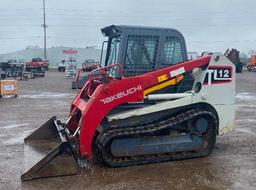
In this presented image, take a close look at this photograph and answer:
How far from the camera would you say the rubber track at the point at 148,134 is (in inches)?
248

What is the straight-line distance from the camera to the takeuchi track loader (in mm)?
6199

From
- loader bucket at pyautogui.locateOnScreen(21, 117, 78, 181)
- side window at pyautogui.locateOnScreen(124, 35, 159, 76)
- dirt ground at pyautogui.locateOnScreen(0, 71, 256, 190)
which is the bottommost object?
dirt ground at pyautogui.locateOnScreen(0, 71, 256, 190)

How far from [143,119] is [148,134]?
33 cm

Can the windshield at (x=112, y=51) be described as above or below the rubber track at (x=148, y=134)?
above

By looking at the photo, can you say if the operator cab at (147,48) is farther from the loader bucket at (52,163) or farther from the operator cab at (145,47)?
the loader bucket at (52,163)

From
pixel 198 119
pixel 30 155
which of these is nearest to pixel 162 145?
pixel 198 119

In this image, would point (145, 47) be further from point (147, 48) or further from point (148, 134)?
point (148, 134)

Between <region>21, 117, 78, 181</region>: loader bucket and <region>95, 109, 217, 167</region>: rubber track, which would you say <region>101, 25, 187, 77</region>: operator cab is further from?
<region>21, 117, 78, 181</region>: loader bucket

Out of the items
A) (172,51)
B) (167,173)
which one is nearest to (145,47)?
(172,51)

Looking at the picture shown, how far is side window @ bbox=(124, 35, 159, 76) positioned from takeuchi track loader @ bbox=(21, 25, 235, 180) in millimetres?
234

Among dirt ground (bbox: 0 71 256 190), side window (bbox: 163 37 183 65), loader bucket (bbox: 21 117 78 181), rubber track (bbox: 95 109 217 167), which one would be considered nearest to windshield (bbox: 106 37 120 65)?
side window (bbox: 163 37 183 65)

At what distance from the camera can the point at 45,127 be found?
303 inches

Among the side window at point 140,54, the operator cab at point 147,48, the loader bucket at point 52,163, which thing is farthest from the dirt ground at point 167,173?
the side window at point 140,54

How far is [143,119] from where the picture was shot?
6879mm
